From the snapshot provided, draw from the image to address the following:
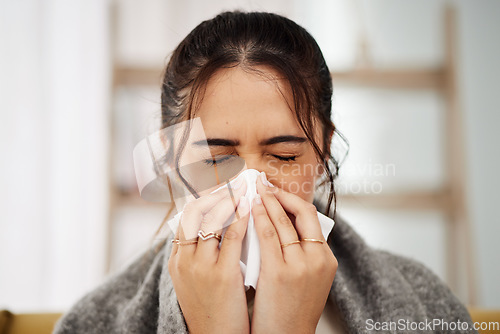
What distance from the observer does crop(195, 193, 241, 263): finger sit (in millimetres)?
596

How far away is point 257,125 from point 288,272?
225 mm

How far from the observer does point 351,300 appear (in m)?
0.70

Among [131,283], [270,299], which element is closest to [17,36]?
[131,283]

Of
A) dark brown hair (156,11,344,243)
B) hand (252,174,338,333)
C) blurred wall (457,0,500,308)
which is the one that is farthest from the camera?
blurred wall (457,0,500,308)

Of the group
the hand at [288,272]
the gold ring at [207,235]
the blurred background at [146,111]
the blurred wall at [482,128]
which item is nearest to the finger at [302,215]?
the hand at [288,272]

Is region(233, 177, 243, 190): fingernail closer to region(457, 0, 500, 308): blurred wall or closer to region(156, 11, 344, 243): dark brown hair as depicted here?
region(156, 11, 344, 243): dark brown hair

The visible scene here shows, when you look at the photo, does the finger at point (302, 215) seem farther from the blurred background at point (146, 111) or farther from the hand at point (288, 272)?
the blurred background at point (146, 111)

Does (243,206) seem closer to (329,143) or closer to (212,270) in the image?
(212,270)

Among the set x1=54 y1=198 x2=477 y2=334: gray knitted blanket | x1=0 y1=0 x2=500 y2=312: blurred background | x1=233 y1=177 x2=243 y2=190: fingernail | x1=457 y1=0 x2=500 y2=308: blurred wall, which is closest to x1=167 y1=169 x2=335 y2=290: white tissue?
x1=233 y1=177 x2=243 y2=190: fingernail

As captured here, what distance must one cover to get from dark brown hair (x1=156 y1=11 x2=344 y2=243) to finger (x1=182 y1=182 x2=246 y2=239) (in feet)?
→ 0.48

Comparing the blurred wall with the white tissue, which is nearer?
the white tissue

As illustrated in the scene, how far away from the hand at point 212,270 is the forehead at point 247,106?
94 mm

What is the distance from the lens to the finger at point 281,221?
60cm

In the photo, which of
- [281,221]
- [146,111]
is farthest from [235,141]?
[146,111]
